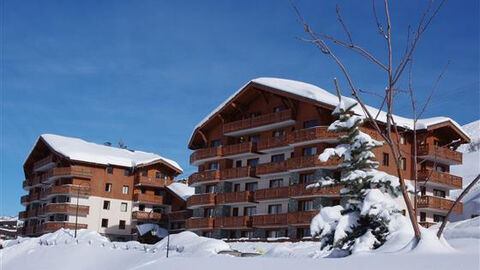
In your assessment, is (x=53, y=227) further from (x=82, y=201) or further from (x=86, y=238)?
(x=86, y=238)

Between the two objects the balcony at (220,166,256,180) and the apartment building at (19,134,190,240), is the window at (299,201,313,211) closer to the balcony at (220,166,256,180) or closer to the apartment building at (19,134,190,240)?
the balcony at (220,166,256,180)

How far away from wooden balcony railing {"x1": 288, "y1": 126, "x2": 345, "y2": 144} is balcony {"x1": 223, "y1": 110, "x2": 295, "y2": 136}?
2244mm

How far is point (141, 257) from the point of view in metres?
25.6

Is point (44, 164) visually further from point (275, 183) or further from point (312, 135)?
point (312, 135)

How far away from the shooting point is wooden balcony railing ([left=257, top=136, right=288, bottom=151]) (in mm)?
41322

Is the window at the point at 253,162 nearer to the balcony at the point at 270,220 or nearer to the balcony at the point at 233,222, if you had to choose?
the balcony at the point at 233,222

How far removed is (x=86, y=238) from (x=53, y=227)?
21036mm

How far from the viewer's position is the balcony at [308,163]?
123ft

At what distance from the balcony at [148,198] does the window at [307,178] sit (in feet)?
86.7

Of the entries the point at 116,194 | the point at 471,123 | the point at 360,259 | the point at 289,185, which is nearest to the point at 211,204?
the point at 289,185

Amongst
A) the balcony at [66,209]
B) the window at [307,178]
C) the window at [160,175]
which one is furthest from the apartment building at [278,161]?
the balcony at [66,209]

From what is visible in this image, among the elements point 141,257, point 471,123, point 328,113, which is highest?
point 471,123

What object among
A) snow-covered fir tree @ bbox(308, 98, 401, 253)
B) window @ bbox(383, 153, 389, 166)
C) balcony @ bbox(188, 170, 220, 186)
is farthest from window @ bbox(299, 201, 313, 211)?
snow-covered fir tree @ bbox(308, 98, 401, 253)

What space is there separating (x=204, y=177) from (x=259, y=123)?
7.05 m
